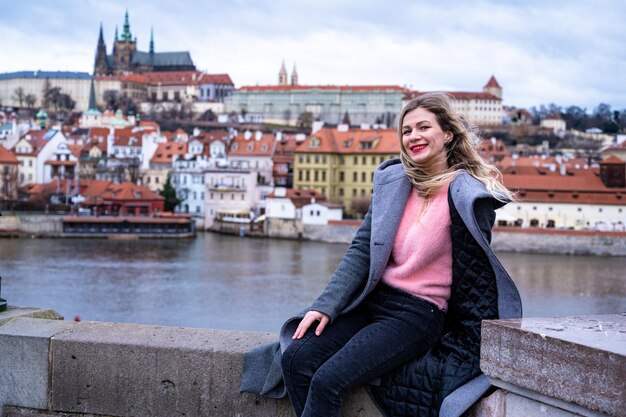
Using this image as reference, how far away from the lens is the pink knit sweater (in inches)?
94.2

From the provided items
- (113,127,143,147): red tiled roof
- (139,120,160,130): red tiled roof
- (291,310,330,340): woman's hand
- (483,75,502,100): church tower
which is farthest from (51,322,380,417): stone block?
(483,75,502,100): church tower

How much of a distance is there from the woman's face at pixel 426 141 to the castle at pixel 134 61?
112 m

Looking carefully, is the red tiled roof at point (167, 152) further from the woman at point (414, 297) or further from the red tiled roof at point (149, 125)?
the woman at point (414, 297)

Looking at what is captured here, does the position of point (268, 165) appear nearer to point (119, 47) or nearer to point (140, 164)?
point (140, 164)

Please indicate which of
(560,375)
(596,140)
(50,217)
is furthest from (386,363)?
(596,140)

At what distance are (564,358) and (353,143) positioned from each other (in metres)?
45.4

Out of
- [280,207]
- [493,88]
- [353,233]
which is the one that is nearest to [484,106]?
[493,88]

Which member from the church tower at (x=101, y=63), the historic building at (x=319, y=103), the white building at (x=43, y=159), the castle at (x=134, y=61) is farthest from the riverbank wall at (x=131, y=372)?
the church tower at (x=101, y=63)

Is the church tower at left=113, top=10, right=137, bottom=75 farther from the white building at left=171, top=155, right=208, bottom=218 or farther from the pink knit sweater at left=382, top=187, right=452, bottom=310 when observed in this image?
the pink knit sweater at left=382, top=187, right=452, bottom=310

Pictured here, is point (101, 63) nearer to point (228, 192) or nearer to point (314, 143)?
point (314, 143)

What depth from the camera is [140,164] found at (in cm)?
5056

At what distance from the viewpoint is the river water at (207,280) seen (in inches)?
736

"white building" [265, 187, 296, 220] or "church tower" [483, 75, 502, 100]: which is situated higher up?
"church tower" [483, 75, 502, 100]

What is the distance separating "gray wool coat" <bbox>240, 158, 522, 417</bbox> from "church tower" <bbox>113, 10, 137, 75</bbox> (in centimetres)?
11460
